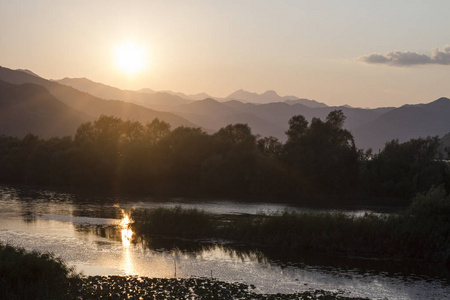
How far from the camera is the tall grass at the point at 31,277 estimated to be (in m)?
38.2

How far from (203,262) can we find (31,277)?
20363 mm

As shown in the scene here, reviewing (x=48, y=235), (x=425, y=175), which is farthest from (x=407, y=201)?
(x=48, y=235)

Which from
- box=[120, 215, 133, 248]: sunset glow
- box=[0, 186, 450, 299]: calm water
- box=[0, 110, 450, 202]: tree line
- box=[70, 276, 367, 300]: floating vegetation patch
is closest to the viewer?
box=[70, 276, 367, 300]: floating vegetation patch

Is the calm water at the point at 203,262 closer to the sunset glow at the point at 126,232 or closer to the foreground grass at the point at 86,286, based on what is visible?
the sunset glow at the point at 126,232

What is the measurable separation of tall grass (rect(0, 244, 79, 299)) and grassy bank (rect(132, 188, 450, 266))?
1162 inches

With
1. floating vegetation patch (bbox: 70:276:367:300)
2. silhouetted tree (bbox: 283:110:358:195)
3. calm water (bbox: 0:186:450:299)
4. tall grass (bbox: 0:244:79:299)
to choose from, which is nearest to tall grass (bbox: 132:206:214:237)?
calm water (bbox: 0:186:450:299)

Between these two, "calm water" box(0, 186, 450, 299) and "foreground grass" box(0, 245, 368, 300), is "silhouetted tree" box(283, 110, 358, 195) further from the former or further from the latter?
"foreground grass" box(0, 245, 368, 300)

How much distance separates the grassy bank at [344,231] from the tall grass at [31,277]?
29520mm

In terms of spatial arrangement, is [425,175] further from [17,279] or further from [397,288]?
[17,279]

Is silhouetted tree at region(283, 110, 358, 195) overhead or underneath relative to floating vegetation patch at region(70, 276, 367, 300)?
overhead

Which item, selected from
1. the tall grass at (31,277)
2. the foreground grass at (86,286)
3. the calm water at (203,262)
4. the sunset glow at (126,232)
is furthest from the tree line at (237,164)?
the tall grass at (31,277)

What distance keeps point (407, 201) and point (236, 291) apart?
287 ft

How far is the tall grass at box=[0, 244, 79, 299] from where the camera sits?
3822 cm

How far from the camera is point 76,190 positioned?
127 metres
